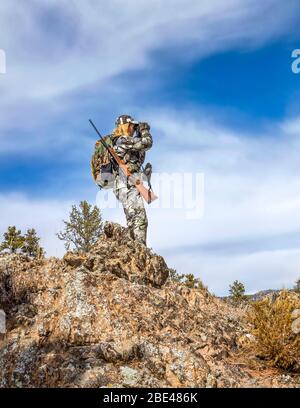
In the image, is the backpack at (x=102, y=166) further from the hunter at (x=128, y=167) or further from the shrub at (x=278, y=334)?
the shrub at (x=278, y=334)

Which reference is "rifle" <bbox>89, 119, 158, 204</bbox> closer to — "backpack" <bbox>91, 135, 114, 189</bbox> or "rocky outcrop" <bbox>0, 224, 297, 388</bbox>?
"backpack" <bbox>91, 135, 114, 189</bbox>

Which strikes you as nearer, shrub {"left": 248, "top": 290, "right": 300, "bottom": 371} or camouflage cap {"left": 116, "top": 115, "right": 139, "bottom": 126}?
shrub {"left": 248, "top": 290, "right": 300, "bottom": 371}

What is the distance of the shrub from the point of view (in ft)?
27.5

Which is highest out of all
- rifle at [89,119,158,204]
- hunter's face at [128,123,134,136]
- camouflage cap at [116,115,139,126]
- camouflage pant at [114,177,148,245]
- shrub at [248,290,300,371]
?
camouflage cap at [116,115,139,126]

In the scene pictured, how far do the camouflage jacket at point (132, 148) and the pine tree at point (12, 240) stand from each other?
30.8ft

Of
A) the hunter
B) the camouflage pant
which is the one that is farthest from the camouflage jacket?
the camouflage pant

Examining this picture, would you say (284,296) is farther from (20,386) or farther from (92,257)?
(20,386)

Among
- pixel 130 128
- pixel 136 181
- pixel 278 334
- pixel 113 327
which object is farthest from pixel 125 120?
pixel 278 334

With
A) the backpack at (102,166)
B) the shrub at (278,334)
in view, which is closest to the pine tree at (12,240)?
the backpack at (102,166)

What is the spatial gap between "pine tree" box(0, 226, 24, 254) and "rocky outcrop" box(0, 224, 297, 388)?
10.5m

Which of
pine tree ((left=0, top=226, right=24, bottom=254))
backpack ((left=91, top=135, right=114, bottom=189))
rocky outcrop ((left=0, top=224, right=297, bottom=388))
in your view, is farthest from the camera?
pine tree ((left=0, top=226, right=24, bottom=254))

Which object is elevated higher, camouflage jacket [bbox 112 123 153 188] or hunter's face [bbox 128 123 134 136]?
hunter's face [bbox 128 123 134 136]

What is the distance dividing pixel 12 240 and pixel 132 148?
10909mm

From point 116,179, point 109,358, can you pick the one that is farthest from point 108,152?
point 109,358
